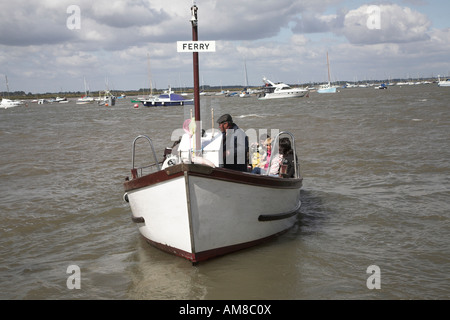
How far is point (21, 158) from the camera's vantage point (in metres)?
20.1

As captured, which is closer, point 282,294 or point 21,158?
point 282,294

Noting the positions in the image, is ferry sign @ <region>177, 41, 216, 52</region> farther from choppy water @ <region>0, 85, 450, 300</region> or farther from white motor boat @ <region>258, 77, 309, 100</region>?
white motor boat @ <region>258, 77, 309, 100</region>

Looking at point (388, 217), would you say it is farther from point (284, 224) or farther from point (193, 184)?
point (193, 184)

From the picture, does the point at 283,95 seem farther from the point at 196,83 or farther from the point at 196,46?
the point at 196,46

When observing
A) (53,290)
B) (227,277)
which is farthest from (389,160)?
(53,290)

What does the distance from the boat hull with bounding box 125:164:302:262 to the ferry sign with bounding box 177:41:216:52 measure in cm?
171

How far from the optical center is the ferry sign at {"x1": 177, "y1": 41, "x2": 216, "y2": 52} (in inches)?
243

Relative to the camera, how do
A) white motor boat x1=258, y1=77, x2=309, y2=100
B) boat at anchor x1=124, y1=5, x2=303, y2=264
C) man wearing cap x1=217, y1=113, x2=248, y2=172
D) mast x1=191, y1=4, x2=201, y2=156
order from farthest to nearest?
white motor boat x1=258, y1=77, x2=309, y2=100
man wearing cap x1=217, y1=113, x2=248, y2=172
mast x1=191, y1=4, x2=201, y2=156
boat at anchor x1=124, y1=5, x2=303, y2=264

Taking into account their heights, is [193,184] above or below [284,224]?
above

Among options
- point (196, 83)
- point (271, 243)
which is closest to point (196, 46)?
point (196, 83)

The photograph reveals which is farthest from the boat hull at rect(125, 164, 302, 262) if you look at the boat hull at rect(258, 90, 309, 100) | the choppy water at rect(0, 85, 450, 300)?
the boat hull at rect(258, 90, 309, 100)
